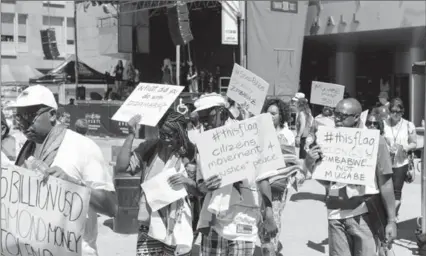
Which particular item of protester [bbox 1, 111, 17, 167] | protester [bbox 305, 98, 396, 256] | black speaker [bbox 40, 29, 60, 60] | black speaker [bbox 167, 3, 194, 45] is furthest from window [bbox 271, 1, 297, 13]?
black speaker [bbox 40, 29, 60, 60]

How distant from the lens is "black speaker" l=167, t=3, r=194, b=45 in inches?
870

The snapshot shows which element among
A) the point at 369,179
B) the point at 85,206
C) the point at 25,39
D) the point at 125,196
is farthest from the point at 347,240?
the point at 25,39

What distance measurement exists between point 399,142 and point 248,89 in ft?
10.1

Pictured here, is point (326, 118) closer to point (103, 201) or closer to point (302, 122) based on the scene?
point (302, 122)

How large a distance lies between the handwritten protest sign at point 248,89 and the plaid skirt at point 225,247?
2.53 metres

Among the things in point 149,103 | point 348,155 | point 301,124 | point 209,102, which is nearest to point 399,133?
point 301,124

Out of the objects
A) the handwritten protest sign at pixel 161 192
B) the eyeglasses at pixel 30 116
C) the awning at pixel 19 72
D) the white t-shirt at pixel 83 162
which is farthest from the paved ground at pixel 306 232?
the awning at pixel 19 72

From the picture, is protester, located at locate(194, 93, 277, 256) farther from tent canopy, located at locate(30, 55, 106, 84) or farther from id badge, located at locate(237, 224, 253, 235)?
tent canopy, located at locate(30, 55, 106, 84)

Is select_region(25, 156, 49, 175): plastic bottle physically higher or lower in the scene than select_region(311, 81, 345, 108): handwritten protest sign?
lower

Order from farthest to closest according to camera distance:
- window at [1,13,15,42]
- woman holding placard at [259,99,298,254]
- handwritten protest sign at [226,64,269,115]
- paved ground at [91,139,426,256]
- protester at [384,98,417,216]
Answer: window at [1,13,15,42] < protester at [384,98,417,216] < paved ground at [91,139,426,256] < handwritten protest sign at [226,64,269,115] < woman holding placard at [259,99,298,254]

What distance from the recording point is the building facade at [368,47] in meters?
21.8

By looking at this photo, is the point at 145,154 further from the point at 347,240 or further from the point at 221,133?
the point at 347,240

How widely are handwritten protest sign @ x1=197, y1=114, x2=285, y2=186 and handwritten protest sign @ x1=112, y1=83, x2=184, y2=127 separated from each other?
38 centimetres

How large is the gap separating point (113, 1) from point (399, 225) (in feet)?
61.2
